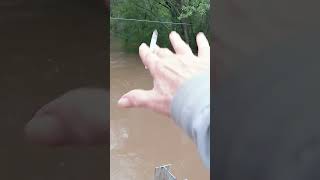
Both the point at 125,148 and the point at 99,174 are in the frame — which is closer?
the point at 99,174

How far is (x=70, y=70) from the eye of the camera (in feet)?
2.15

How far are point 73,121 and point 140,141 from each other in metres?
5.22

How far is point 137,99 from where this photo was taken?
919mm

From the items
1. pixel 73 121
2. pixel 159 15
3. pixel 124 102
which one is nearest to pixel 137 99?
pixel 124 102

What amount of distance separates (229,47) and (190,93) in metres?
0.19

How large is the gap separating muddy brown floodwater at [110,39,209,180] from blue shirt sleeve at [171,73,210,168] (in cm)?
408

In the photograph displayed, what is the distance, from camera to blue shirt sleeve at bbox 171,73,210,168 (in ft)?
2.36

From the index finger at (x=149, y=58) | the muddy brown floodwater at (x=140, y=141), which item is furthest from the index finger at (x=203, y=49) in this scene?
the muddy brown floodwater at (x=140, y=141)

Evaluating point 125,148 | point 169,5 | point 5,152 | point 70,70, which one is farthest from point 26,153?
point 169,5

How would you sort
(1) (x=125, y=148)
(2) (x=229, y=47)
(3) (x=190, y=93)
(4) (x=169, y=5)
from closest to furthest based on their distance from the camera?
(2) (x=229, y=47) → (3) (x=190, y=93) → (1) (x=125, y=148) → (4) (x=169, y=5)

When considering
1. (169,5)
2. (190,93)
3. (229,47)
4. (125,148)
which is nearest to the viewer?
(229,47)

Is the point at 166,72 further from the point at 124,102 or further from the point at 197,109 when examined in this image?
the point at 197,109

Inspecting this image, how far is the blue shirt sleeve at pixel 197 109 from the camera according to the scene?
72 cm

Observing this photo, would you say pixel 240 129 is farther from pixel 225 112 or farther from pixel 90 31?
pixel 90 31
